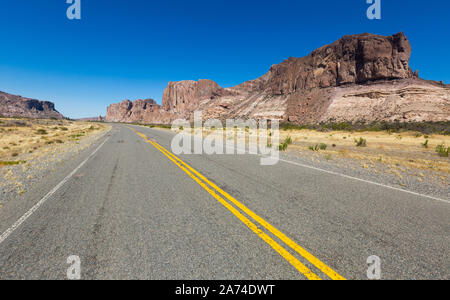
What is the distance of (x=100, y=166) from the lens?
25.8 ft

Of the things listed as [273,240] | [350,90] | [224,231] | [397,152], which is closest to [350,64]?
[350,90]

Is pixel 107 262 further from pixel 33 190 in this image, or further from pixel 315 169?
pixel 315 169

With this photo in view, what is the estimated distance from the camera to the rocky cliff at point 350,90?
45.6 meters

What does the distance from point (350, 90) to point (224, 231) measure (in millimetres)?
71057

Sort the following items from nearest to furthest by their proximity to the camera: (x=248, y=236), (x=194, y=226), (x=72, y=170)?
(x=248, y=236), (x=194, y=226), (x=72, y=170)

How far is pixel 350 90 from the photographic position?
60062 millimetres

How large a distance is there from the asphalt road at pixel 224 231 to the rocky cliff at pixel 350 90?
5135 centimetres

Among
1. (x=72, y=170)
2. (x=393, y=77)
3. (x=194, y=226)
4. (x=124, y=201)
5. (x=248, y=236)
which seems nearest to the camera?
Result: (x=248, y=236)

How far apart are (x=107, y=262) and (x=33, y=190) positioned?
15.0 feet

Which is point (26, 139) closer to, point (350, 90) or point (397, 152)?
point (397, 152)

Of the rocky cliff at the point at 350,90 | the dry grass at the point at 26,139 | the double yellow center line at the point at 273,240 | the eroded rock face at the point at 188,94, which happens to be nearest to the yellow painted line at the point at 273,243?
the double yellow center line at the point at 273,240

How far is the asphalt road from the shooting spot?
7.67ft

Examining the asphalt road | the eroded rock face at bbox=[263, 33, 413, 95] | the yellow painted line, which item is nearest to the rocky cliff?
the eroded rock face at bbox=[263, 33, 413, 95]
